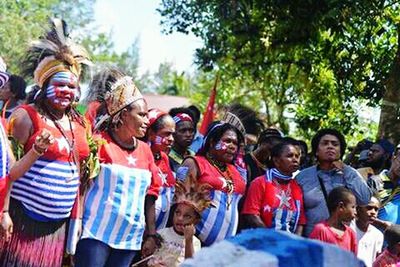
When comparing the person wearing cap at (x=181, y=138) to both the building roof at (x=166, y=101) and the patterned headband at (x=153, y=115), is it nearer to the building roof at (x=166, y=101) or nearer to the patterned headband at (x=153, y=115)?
the patterned headband at (x=153, y=115)

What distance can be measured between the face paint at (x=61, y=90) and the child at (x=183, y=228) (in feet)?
4.56

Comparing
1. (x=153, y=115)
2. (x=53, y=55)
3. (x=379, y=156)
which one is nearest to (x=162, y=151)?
(x=153, y=115)

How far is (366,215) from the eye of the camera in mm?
6539

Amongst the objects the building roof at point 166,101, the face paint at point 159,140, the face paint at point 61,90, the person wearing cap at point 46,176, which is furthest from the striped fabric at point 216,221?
the building roof at point 166,101

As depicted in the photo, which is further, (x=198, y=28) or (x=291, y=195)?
(x=198, y=28)

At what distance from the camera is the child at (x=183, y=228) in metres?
5.45

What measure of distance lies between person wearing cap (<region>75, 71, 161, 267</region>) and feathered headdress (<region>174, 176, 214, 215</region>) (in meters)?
0.49

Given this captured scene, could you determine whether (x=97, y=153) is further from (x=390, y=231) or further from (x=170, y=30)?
(x=170, y=30)

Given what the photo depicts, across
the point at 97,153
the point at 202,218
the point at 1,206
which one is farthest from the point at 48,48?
the point at 202,218

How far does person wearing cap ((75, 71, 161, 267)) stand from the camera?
4.86 metres

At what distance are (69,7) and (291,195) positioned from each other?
42190 millimetres

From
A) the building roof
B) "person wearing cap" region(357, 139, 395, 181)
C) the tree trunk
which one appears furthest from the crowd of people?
the building roof

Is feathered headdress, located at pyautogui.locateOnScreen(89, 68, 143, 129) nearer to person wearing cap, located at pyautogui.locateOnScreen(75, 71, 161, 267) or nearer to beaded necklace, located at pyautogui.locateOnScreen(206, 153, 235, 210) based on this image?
person wearing cap, located at pyautogui.locateOnScreen(75, 71, 161, 267)

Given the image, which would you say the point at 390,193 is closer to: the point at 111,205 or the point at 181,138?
the point at 181,138
